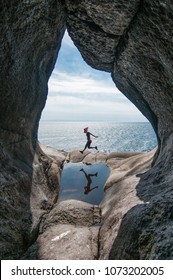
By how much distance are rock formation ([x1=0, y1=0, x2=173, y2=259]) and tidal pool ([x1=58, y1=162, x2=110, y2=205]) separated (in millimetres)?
6859

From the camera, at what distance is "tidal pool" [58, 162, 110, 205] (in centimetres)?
2330

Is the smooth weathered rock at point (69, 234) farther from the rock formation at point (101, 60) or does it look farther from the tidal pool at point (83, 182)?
Answer: the tidal pool at point (83, 182)

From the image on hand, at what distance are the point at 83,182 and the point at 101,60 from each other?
15270mm

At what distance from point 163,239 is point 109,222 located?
5804 millimetres

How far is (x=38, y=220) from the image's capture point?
1334cm

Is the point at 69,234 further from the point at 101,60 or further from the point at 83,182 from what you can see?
the point at 83,182

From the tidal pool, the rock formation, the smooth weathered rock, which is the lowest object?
the tidal pool

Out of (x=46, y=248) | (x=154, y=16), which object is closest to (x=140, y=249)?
(x=46, y=248)

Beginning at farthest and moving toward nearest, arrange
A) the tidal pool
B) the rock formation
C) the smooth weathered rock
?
the tidal pool
the smooth weathered rock
the rock formation

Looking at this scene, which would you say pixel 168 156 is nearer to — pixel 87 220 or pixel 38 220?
pixel 87 220

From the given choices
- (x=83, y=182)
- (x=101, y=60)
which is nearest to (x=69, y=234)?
(x=101, y=60)

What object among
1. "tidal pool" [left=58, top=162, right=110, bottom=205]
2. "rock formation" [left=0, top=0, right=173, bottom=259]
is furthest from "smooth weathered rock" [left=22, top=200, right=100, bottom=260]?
"tidal pool" [left=58, top=162, right=110, bottom=205]

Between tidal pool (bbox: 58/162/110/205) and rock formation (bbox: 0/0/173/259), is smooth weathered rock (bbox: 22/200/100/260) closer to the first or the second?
rock formation (bbox: 0/0/173/259)

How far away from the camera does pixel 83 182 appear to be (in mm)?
28484
